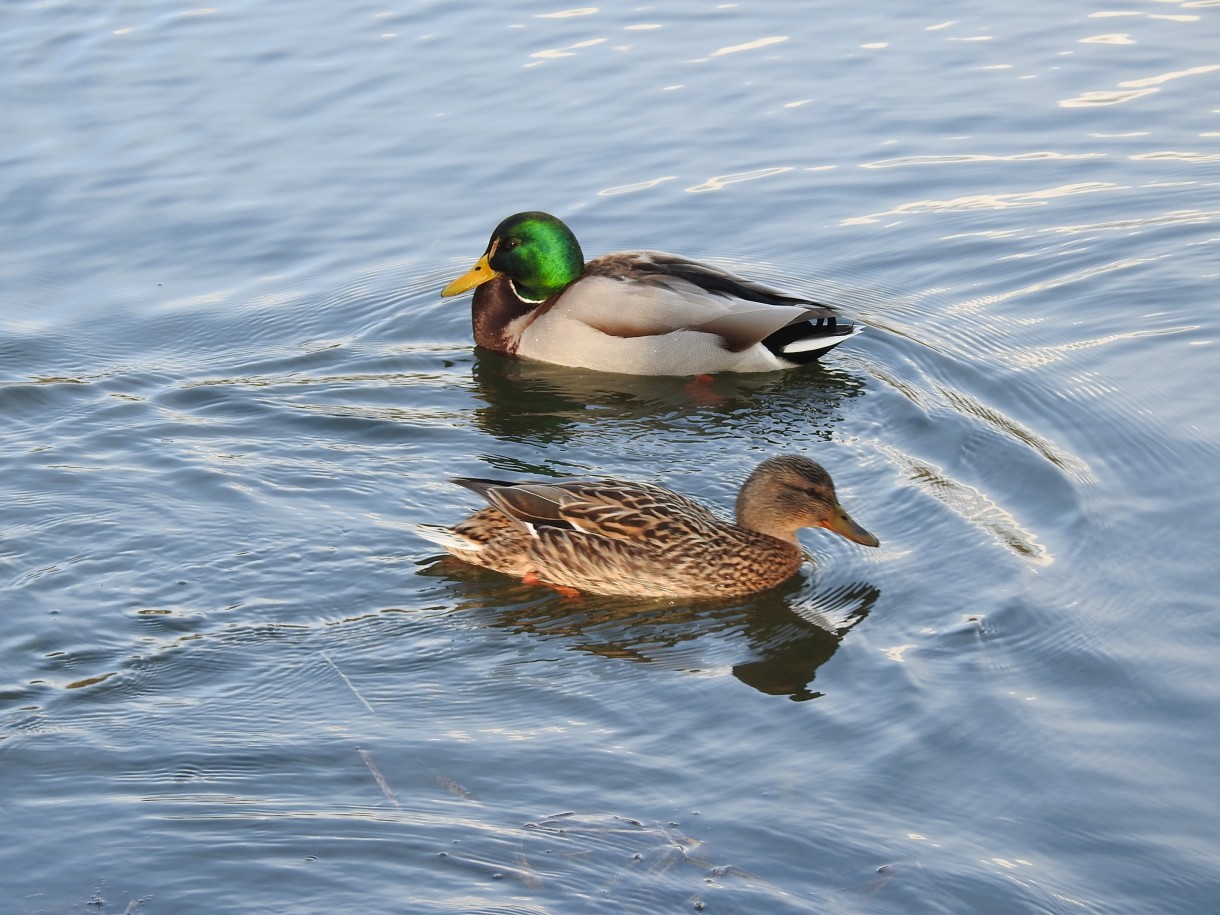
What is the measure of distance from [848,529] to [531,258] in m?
3.87

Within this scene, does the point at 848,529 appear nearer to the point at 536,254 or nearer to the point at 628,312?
the point at 628,312

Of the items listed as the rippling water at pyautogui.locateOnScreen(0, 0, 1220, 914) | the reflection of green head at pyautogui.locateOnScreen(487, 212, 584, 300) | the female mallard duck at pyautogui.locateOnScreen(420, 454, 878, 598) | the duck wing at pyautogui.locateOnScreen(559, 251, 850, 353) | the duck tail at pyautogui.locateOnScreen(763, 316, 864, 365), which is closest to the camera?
the rippling water at pyautogui.locateOnScreen(0, 0, 1220, 914)

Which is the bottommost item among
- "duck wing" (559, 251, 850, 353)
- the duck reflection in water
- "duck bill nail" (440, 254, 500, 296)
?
the duck reflection in water

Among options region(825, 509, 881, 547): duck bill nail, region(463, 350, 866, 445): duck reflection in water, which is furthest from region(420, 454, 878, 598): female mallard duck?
region(463, 350, 866, 445): duck reflection in water

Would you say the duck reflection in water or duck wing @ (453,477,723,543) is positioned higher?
duck wing @ (453,477,723,543)

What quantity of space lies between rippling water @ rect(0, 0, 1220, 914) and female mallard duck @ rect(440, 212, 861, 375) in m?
0.22

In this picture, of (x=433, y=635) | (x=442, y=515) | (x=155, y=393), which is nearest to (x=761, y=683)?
(x=433, y=635)

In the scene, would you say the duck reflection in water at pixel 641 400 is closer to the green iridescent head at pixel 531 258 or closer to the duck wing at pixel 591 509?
the green iridescent head at pixel 531 258

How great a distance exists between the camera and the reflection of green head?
10.7 m

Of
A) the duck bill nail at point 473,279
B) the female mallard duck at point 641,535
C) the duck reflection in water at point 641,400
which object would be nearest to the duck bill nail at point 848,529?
the female mallard duck at point 641,535

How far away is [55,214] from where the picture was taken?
11.9m

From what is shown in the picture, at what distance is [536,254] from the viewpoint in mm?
10773

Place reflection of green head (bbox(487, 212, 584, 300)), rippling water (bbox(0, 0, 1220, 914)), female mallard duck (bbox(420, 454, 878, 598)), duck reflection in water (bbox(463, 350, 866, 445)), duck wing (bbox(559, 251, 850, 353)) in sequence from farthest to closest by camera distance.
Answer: reflection of green head (bbox(487, 212, 584, 300)) → duck wing (bbox(559, 251, 850, 353)) → duck reflection in water (bbox(463, 350, 866, 445)) → female mallard duck (bbox(420, 454, 878, 598)) → rippling water (bbox(0, 0, 1220, 914))

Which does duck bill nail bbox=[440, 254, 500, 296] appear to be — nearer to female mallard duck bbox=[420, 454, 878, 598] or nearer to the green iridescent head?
the green iridescent head
